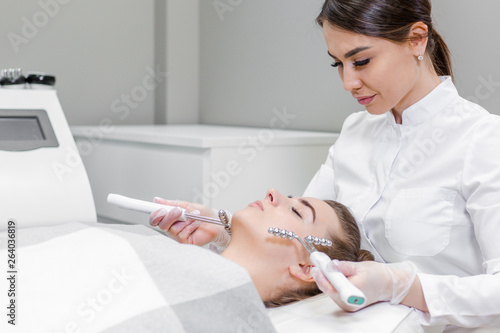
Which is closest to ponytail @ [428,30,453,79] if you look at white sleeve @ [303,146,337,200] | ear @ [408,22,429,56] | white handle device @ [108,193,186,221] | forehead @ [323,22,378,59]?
ear @ [408,22,429,56]

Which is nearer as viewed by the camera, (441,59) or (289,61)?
(441,59)

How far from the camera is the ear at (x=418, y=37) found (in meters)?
1.17

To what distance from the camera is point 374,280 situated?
0.96 meters

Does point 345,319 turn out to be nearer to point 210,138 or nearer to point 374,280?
point 374,280

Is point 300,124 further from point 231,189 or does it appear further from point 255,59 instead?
point 231,189

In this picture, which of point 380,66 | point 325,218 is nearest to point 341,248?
point 325,218

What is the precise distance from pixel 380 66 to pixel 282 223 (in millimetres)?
394

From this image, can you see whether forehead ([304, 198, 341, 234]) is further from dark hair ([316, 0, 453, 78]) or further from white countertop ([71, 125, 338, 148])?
white countertop ([71, 125, 338, 148])

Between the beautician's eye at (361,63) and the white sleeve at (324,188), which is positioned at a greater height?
the beautician's eye at (361,63)

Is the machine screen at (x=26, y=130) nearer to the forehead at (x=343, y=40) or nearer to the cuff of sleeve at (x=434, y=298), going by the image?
the forehead at (x=343, y=40)

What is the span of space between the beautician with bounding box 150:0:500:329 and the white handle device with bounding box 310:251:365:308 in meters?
0.06

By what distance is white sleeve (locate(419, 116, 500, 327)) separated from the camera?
989mm

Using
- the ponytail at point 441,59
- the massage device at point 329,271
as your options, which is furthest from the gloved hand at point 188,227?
the ponytail at point 441,59

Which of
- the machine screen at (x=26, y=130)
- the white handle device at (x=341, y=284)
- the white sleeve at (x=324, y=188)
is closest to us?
the white handle device at (x=341, y=284)
